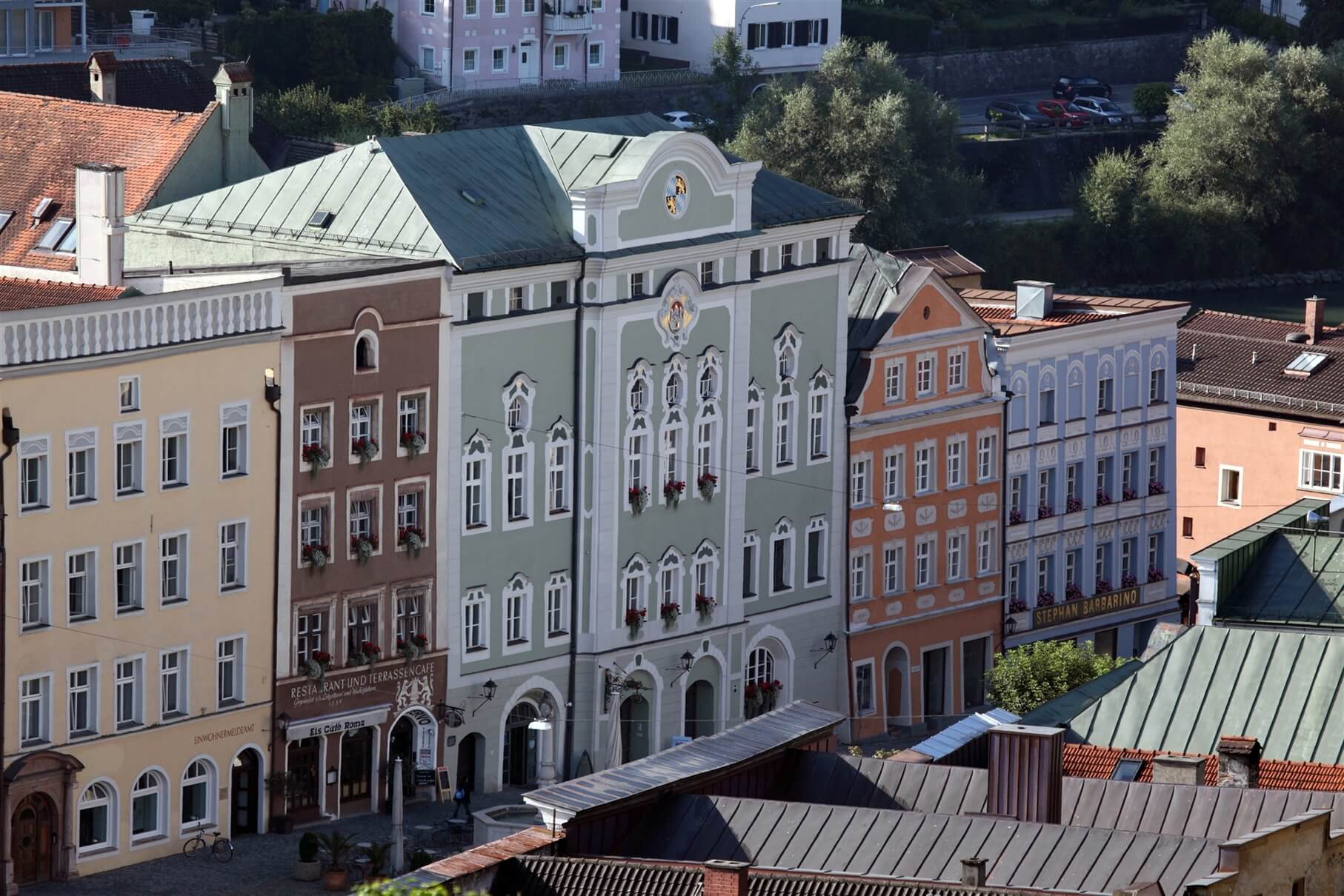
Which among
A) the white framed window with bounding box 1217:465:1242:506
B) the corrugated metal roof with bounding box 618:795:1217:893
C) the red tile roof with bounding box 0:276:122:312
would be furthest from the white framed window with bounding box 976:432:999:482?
the corrugated metal roof with bounding box 618:795:1217:893

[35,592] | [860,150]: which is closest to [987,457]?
[35,592]

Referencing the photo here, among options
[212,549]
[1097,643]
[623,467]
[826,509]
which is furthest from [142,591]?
[1097,643]

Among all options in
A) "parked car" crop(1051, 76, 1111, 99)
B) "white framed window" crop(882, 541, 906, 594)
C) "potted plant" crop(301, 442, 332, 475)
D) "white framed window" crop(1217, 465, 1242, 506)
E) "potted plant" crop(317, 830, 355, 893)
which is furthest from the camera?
"parked car" crop(1051, 76, 1111, 99)

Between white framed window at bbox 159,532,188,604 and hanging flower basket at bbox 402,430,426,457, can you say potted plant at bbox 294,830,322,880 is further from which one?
hanging flower basket at bbox 402,430,426,457

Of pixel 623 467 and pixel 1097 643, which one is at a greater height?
pixel 623 467

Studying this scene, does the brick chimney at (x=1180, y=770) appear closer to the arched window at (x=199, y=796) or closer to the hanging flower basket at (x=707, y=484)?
the arched window at (x=199, y=796)

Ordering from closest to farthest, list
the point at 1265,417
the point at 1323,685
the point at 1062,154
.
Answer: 1. the point at 1323,685
2. the point at 1265,417
3. the point at 1062,154

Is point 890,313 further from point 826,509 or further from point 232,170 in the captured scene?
point 232,170
